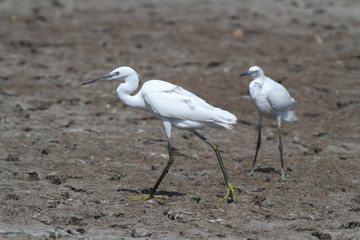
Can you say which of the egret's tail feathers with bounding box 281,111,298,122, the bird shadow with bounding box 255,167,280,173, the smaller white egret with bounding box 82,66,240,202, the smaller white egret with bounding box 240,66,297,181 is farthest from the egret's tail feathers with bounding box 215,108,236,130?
the egret's tail feathers with bounding box 281,111,298,122

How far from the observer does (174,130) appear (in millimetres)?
7199

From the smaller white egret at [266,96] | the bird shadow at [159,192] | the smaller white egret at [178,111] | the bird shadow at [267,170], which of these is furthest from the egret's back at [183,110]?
the bird shadow at [267,170]

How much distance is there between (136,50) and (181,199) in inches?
227

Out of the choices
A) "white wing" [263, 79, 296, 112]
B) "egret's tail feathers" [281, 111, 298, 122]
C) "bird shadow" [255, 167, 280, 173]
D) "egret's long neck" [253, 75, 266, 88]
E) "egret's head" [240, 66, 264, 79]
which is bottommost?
"bird shadow" [255, 167, 280, 173]

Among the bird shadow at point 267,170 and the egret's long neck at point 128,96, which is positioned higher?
the egret's long neck at point 128,96

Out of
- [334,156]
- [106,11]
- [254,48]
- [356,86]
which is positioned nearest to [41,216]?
[334,156]

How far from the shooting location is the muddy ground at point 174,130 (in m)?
4.65

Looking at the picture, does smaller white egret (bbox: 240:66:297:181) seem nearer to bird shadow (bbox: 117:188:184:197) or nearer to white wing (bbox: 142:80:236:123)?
white wing (bbox: 142:80:236:123)

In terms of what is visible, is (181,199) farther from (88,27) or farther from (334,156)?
(88,27)

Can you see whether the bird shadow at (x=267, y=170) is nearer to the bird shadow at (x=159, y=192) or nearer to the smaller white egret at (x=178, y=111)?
the smaller white egret at (x=178, y=111)

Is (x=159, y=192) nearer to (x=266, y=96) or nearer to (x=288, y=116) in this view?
(x=266, y=96)

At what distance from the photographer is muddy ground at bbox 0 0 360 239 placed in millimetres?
4648

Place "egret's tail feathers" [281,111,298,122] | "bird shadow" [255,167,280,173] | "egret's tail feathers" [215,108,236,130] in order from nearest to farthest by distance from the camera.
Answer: "egret's tail feathers" [215,108,236,130], "bird shadow" [255,167,280,173], "egret's tail feathers" [281,111,298,122]

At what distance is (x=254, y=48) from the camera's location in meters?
10.5
